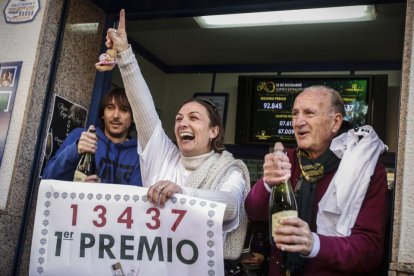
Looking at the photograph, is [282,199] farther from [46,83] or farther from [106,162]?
[46,83]

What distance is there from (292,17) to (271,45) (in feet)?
2.24

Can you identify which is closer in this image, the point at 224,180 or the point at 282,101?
the point at 224,180

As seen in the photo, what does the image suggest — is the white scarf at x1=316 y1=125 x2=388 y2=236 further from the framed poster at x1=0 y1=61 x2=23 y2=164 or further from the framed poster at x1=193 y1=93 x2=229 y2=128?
the framed poster at x1=193 y1=93 x2=229 y2=128

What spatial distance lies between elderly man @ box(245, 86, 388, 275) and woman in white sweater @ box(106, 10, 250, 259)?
0.62ft

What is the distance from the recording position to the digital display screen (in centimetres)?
435

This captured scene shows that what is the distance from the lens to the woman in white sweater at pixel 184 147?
2.23 m

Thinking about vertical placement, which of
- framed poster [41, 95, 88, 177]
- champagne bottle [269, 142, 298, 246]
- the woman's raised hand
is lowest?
champagne bottle [269, 142, 298, 246]

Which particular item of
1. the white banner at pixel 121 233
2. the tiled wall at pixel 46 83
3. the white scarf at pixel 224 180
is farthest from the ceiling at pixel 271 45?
the white banner at pixel 121 233

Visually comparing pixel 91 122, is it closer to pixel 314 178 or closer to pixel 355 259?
pixel 314 178

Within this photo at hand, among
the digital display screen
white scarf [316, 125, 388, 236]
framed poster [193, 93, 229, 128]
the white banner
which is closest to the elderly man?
white scarf [316, 125, 388, 236]

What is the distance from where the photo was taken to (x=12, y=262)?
9.16 ft

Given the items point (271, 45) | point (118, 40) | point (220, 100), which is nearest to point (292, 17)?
point (271, 45)

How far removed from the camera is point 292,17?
3.83 m

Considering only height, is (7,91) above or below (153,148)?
above
